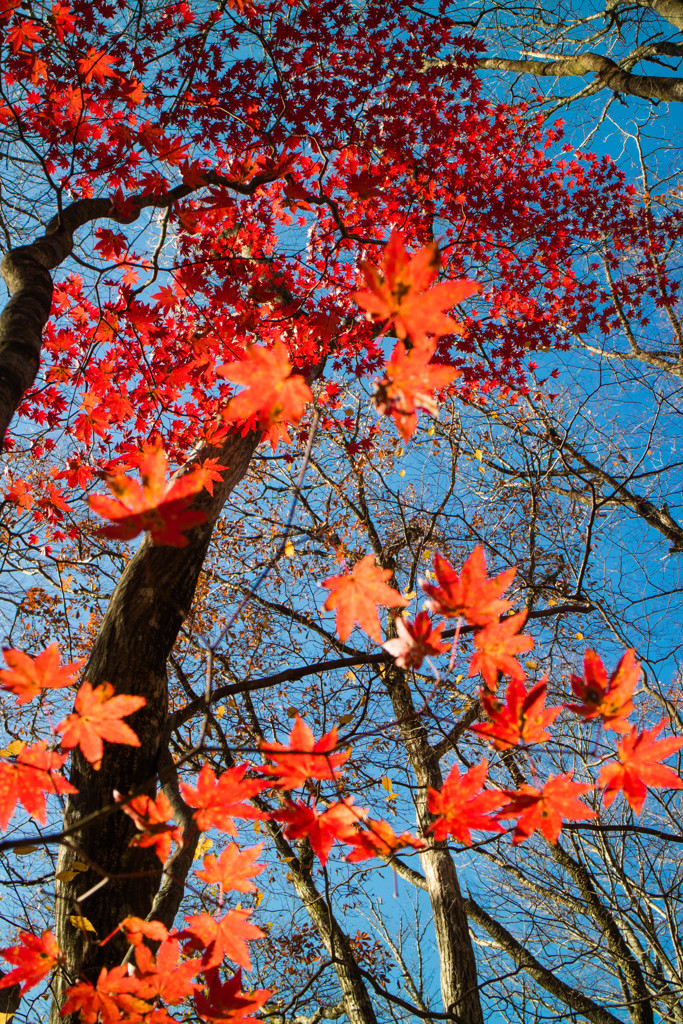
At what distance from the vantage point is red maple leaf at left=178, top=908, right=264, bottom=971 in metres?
1.49

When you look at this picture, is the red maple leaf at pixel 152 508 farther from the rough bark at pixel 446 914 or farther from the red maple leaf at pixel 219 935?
the rough bark at pixel 446 914

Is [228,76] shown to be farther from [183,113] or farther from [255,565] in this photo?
[255,565]

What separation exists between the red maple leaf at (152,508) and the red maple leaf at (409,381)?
1.56ft

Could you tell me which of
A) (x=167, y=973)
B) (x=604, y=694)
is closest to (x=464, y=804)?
(x=604, y=694)

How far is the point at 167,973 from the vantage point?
144 cm

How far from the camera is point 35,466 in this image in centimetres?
556

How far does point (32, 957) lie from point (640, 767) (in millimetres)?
1743

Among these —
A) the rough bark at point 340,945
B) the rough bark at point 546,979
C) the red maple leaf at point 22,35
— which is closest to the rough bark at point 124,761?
A: the rough bark at point 340,945

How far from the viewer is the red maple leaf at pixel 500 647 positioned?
1439mm

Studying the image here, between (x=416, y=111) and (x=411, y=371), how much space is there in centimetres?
630

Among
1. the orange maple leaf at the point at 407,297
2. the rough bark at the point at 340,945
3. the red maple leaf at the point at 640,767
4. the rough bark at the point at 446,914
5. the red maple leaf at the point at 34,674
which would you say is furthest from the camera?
the rough bark at the point at 340,945

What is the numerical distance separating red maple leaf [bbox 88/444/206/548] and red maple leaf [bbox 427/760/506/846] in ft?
3.16

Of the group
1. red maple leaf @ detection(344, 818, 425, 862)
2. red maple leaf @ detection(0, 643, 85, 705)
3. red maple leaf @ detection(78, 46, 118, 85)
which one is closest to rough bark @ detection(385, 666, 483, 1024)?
red maple leaf @ detection(344, 818, 425, 862)

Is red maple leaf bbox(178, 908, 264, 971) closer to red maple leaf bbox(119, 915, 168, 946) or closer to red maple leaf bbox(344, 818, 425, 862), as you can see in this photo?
red maple leaf bbox(119, 915, 168, 946)
